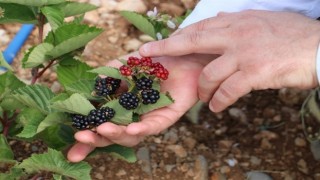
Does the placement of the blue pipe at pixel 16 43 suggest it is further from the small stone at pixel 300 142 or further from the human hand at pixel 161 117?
the small stone at pixel 300 142

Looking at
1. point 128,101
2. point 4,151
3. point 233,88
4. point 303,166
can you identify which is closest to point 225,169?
point 303,166

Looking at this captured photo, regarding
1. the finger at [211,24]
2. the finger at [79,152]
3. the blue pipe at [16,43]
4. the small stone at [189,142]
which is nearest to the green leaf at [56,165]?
the finger at [79,152]

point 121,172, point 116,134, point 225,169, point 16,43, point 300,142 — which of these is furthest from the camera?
point 16,43

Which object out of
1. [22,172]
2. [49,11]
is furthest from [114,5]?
[22,172]

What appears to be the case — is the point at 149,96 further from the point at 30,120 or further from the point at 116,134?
the point at 30,120

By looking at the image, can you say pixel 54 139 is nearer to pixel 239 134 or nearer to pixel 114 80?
pixel 114 80

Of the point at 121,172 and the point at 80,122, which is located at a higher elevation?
the point at 80,122
